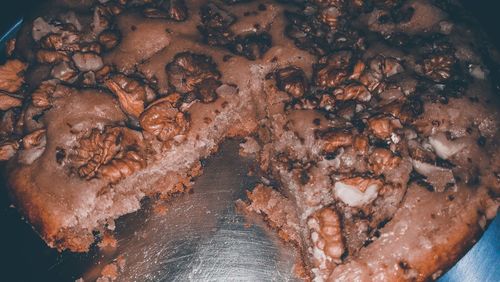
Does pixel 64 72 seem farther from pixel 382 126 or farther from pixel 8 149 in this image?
pixel 382 126

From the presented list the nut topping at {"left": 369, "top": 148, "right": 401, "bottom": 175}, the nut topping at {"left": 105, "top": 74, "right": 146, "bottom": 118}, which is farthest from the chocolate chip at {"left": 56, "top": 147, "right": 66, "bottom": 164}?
the nut topping at {"left": 369, "top": 148, "right": 401, "bottom": 175}

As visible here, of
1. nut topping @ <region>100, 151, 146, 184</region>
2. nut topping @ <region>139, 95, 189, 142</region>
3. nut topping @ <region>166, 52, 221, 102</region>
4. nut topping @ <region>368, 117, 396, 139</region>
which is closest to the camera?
nut topping @ <region>368, 117, 396, 139</region>

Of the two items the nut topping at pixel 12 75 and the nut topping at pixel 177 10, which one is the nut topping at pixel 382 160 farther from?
the nut topping at pixel 12 75

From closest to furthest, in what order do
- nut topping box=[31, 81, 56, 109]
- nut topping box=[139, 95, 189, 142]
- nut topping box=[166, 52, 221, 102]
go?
nut topping box=[139, 95, 189, 142], nut topping box=[31, 81, 56, 109], nut topping box=[166, 52, 221, 102]

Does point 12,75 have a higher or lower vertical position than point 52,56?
lower

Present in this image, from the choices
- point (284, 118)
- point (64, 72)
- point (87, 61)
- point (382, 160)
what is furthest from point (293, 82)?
point (64, 72)

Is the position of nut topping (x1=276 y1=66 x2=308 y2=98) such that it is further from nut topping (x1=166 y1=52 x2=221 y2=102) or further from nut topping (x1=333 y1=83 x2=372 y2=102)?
nut topping (x1=166 y1=52 x2=221 y2=102)
